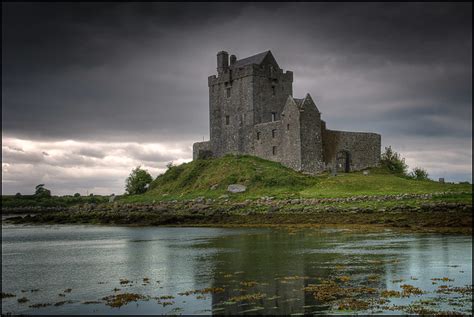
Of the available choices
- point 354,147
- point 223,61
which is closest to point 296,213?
point 354,147

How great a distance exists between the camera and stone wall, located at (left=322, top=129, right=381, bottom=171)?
203 feet

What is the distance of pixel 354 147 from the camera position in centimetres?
6316

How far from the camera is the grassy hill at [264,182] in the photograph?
159ft

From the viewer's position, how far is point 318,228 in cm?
3603

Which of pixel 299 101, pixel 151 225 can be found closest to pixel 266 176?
pixel 299 101

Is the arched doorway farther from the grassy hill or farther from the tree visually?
the tree

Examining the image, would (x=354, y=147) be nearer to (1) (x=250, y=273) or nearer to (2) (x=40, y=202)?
(1) (x=250, y=273)

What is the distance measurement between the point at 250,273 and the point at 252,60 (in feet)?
166

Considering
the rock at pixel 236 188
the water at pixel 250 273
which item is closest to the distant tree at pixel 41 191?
the rock at pixel 236 188

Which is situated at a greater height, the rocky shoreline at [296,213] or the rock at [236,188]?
the rock at [236,188]

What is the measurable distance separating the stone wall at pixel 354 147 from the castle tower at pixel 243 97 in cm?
804

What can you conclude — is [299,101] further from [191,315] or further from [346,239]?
[191,315]

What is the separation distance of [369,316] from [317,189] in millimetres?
38058

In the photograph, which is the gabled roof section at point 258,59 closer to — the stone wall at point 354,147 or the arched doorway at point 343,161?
the stone wall at point 354,147
